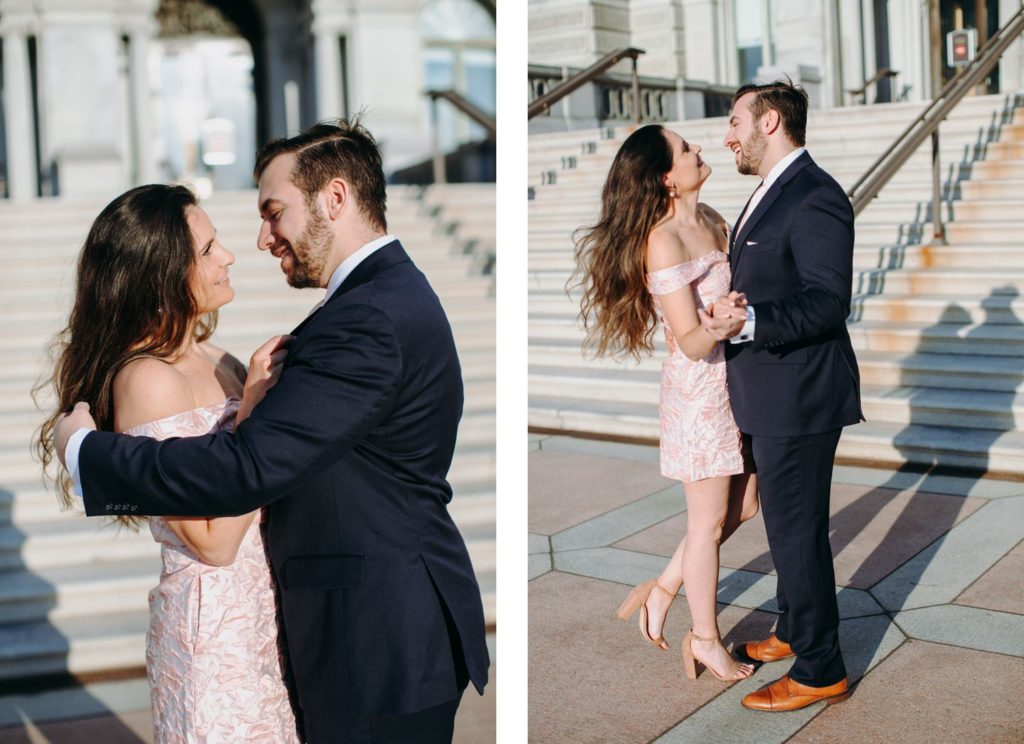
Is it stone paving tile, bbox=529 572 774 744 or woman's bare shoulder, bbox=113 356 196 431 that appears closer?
woman's bare shoulder, bbox=113 356 196 431

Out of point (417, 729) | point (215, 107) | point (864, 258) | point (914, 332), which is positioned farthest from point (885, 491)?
point (215, 107)

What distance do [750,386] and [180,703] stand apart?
181 centimetres

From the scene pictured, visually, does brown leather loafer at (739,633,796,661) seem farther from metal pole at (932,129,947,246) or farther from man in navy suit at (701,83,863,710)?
metal pole at (932,129,947,246)

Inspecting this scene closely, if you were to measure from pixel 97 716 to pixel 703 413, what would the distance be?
9.16 ft

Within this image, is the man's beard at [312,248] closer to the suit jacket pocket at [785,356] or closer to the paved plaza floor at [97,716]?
the suit jacket pocket at [785,356]

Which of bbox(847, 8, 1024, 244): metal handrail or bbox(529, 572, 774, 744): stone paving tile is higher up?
bbox(847, 8, 1024, 244): metal handrail

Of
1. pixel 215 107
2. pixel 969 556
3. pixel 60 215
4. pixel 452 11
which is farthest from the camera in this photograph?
pixel 215 107

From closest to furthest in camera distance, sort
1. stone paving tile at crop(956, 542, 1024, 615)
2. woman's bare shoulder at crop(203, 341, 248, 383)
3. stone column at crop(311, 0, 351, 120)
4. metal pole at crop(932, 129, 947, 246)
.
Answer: woman's bare shoulder at crop(203, 341, 248, 383) < stone paving tile at crop(956, 542, 1024, 615) < metal pole at crop(932, 129, 947, 246) < stone column at crop(311, 0, 351, 120)

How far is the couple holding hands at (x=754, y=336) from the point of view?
313 cm

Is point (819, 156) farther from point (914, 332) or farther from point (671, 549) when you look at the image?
point (671, 549)

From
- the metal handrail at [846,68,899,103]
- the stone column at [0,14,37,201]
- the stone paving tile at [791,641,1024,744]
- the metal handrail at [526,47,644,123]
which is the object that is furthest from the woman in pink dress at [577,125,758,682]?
the metal handrail at [846,68,899,103]

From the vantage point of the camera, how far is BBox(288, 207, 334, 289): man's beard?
7.34 ft

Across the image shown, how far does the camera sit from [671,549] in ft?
16.3

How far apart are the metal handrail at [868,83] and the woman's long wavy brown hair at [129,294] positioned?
1680 cm
